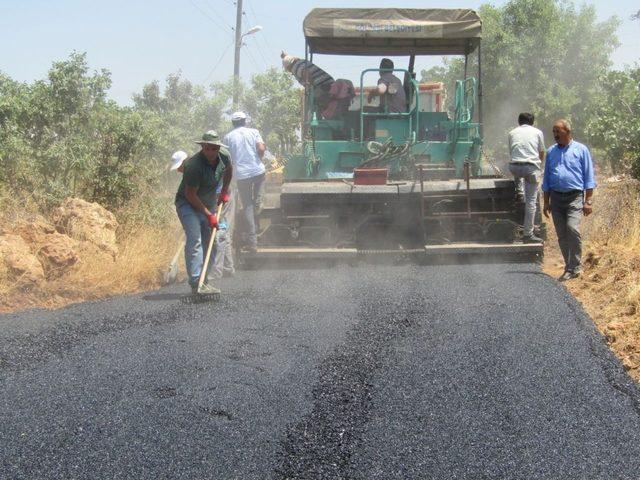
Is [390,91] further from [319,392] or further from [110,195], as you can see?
[319,392]

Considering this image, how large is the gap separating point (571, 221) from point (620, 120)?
380cm

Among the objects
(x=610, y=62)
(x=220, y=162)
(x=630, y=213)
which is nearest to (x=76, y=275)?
(x=220, y=162)

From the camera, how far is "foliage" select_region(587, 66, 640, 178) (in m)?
10.3

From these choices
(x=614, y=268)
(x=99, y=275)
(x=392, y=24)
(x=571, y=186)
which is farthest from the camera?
(x=392, y=24)

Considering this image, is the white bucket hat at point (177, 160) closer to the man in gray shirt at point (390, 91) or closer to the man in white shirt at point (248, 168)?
the man in white shirt at point (248, 168)

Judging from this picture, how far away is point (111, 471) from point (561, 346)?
3.00m

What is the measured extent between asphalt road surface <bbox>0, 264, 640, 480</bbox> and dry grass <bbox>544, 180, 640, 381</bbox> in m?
0.22

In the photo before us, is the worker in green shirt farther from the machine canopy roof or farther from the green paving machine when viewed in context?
the machine canopy roof

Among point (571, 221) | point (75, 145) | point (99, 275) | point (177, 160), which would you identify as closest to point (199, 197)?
point (177, 160)

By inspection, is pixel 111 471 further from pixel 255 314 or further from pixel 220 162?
pixel 220 162

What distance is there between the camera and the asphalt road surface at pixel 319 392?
3.41m

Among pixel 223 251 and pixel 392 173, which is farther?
pixel 392 173

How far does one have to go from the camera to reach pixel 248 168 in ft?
28.0

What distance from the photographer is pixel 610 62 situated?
→ 83.0 ft
